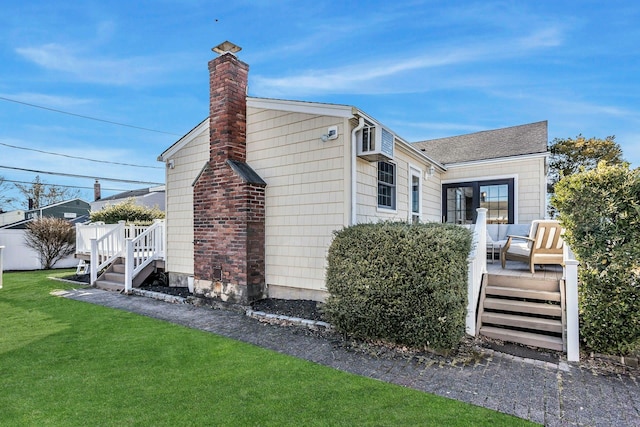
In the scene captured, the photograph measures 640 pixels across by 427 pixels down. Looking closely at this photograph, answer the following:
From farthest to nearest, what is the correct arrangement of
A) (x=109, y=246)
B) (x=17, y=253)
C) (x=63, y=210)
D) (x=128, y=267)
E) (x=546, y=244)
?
(x=63, y=210), (x=17, y=253), (x=109, y=246), (x=128, y=267), (x=546, y=244)

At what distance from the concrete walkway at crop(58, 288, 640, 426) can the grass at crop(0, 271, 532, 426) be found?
0.76ft

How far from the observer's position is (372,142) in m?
6.04

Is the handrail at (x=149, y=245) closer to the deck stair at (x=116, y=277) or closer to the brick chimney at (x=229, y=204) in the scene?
the deck stair at (x=116, y=277)

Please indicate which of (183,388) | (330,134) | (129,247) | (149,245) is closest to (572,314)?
(330,134)

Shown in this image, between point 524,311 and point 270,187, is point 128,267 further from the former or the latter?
point 524,311

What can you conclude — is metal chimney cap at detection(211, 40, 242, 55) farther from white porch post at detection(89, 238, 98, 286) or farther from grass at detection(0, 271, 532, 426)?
white porch post at detection(89, 238, 98, 286)

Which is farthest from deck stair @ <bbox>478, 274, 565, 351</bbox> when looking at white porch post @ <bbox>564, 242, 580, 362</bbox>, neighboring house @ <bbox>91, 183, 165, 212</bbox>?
neighboring house @ <bbox>91, 183, 165, 212</bbox>

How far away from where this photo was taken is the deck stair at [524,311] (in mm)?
4457

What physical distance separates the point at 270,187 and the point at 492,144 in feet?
27.4

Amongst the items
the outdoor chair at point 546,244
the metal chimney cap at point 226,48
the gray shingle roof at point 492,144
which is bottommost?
the outdoor chair at point 546,244

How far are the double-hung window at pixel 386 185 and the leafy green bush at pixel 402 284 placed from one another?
255 centimetres

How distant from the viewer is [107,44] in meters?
11.9

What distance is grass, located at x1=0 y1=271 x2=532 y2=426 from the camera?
8.98ft

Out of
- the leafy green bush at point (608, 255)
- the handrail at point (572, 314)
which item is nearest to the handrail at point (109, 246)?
the handrail at point (572, 314)
